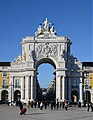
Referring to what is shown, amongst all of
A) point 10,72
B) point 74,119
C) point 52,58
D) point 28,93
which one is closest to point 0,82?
point 10,72

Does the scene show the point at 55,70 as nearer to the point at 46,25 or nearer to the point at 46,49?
the point at 46,49

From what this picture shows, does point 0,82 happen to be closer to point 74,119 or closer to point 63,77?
point 63,77

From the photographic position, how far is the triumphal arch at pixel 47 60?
80250 mm

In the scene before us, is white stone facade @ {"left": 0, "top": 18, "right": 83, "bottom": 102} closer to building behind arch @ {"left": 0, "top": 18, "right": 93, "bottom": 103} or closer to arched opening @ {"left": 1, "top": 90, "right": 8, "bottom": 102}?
building behind arch @ {"left": 0, "top": 18, "right": 93, "bottom": 103}

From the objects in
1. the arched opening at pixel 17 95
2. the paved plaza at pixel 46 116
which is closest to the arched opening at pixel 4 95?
the arched opening at pixel 17 95

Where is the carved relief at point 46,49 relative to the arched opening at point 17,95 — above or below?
above

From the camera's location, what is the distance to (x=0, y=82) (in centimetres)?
8512

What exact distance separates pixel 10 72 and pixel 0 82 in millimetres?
3501

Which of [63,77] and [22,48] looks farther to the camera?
[22,48]

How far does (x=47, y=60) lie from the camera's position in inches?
3324

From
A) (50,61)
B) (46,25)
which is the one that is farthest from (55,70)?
(46,25)

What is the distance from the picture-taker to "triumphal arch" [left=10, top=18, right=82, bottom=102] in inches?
3159

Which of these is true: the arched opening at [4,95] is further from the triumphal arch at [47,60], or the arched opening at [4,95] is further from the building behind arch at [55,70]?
the triumphal arch at [47,60]

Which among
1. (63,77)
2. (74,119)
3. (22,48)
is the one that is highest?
(22,48)
